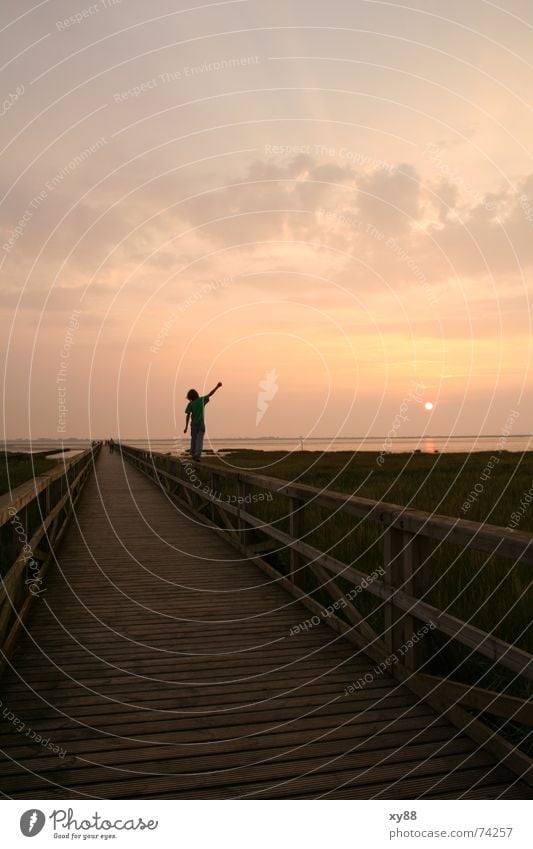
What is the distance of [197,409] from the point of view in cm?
1571

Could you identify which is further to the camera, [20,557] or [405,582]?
[20,557]

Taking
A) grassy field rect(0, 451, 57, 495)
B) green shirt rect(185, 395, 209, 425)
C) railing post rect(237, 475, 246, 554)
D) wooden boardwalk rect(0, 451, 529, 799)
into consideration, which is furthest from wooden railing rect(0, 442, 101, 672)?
green shirt rect(185, 395, 209, 425)

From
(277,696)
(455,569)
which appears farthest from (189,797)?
(455,569)

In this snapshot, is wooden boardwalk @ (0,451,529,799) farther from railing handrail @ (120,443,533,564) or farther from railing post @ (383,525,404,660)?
railing handrail @ (120,443,533,564)

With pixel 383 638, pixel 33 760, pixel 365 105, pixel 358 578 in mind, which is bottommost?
pixel 33 760

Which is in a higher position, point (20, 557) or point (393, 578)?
point (393, 578)

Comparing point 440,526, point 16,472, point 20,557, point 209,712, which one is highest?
point 440,526

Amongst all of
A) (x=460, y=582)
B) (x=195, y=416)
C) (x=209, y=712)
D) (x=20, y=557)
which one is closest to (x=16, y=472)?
(x=195, y=416)

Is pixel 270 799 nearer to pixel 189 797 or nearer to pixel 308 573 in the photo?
pixel 189 797

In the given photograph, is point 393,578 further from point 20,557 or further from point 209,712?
point 20,557

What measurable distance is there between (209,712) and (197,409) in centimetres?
1229
